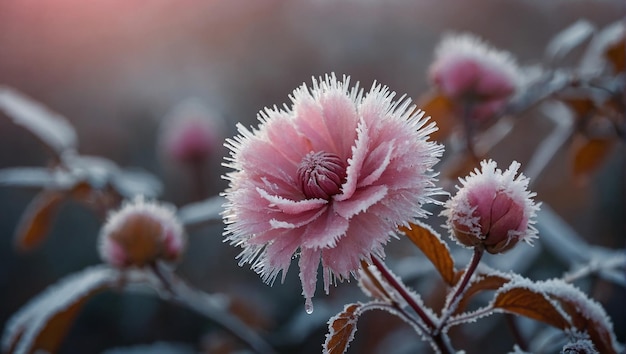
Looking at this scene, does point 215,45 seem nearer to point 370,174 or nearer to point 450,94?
point 450,94

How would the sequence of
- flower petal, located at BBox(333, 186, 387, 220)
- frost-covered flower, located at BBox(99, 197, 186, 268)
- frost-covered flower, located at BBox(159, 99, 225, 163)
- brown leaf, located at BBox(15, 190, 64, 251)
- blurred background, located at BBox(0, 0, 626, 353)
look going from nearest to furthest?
flower petal, located at BBox(333, 186, 387, 220) < frost-covered flower, located at BBox(99, 197, 186, 268) < brown leaf, located at BBox(15, 190, 64, 251) < frost-covered flower, located at BBox(159, 99, 225, 163) < blurred background, located at BBox(0, 0, 626, 353)

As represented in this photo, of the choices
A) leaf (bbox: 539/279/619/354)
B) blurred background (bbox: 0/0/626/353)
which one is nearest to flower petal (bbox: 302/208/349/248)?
leaf (bbox: 539/279/619/354)

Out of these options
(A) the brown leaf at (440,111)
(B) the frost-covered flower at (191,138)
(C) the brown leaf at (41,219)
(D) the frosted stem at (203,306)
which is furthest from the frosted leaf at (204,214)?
(B) the frost-covered flower at (191,138)

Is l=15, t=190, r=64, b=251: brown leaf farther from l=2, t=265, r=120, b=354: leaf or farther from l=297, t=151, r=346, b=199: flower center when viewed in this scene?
l=297, t=151, r=346, b=199: flower center

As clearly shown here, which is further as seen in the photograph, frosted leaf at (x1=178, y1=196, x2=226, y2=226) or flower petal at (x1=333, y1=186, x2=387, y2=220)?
frosted leaf at (x1=178, y1=196, x2=226, y2=226)

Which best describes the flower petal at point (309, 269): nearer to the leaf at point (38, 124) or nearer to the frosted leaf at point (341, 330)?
the frosted leaf at point (341, 330)

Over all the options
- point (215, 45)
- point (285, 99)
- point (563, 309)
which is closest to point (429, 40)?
point (285, 99)
